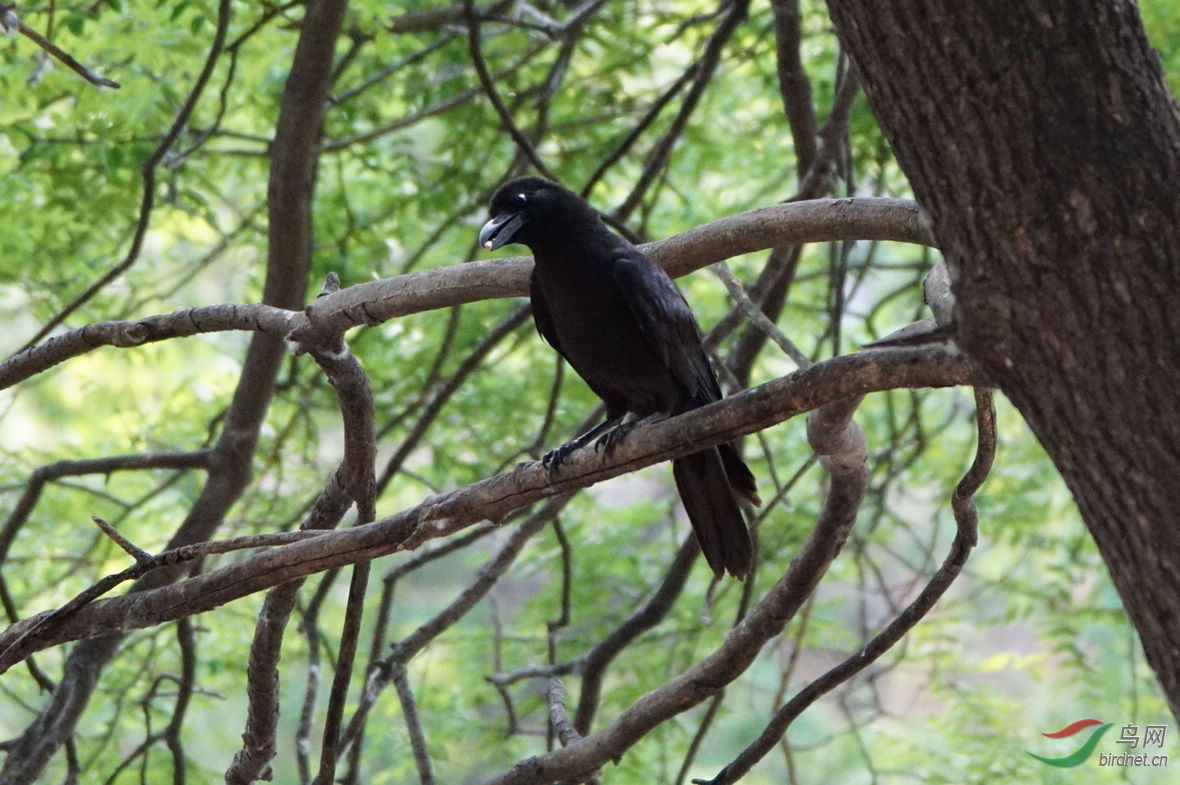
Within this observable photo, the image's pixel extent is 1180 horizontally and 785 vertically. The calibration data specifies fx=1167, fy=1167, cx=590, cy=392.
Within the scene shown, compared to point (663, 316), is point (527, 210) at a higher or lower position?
higher

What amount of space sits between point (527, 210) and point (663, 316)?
0.66 m

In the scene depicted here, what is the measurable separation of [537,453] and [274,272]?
1172 millimetres

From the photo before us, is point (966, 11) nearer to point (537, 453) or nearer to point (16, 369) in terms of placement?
point (16, 369)

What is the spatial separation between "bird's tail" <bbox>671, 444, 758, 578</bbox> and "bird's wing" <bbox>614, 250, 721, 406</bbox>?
0.31 meters

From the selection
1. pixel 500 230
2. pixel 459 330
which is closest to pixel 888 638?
pixel 500 230

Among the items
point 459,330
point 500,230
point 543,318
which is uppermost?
point 459,330

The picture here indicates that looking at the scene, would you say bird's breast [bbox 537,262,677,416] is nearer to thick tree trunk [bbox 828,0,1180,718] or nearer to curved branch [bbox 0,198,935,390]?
curved branch [bbox 0,198,935,390]

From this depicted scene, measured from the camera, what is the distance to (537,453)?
443 cm

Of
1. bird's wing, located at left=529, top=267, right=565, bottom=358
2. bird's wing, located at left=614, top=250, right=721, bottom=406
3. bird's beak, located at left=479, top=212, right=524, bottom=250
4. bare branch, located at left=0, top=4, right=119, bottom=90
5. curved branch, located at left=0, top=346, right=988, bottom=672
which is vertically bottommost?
curved branch, located at left=0, top=346, right=988, bottom=672

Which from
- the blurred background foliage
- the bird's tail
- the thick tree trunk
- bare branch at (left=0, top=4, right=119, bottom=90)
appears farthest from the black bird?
the thick tree trunk

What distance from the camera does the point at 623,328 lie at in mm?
3691

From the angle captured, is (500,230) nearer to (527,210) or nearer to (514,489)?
(527,210)

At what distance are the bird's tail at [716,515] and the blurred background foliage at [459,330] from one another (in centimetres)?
108

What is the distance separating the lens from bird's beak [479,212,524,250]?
3.73m
